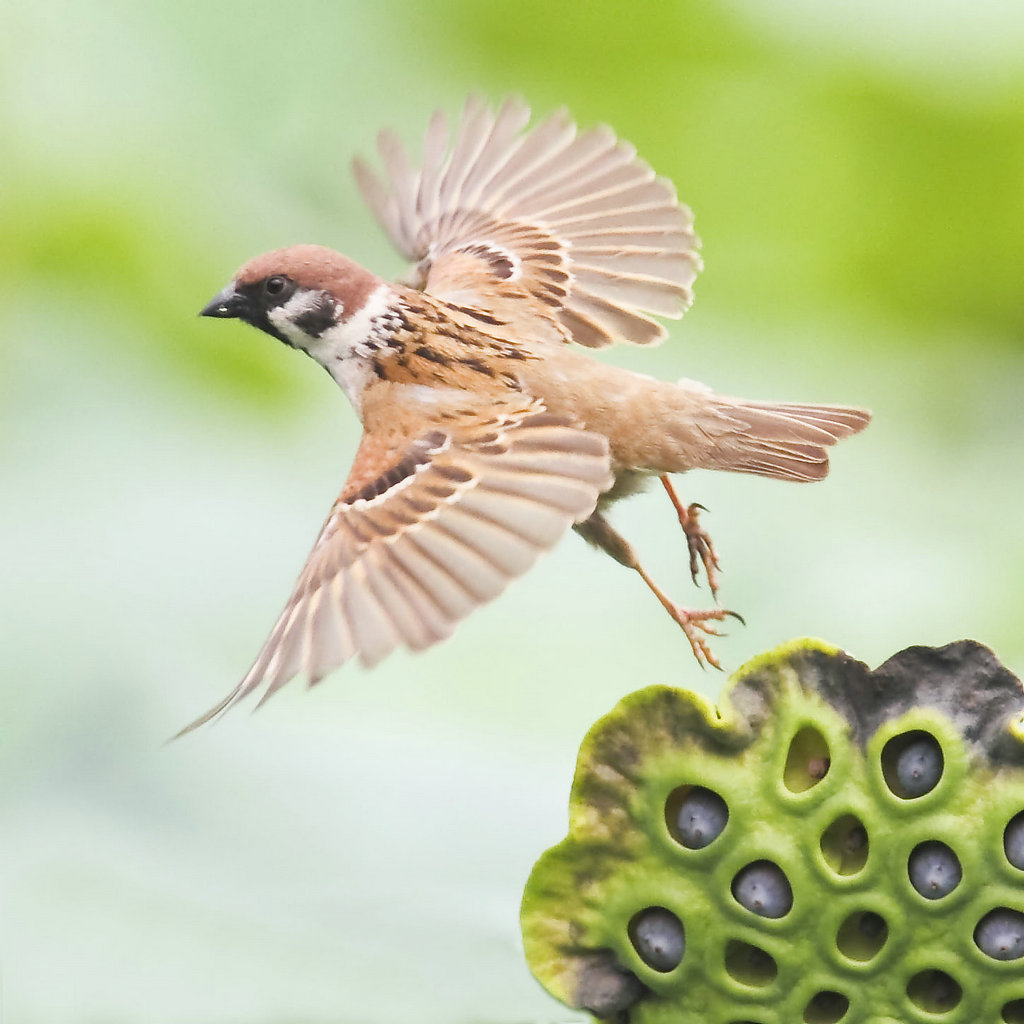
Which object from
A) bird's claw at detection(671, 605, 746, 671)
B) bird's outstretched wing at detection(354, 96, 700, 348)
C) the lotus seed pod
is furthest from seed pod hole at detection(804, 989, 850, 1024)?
bird's outstretched wing at detection(354, 96, 700, 348)

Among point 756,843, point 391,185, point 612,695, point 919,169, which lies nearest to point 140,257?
point 391,185

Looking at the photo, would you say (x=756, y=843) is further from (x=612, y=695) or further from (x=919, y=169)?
(x=919, y=169)

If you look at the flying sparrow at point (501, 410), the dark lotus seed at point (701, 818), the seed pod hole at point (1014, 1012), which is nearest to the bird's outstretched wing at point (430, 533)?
the flying sparrow at point (501, 410)

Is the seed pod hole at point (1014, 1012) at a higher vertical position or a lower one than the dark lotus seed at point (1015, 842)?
lower

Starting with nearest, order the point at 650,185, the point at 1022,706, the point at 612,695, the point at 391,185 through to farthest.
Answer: the point at 1022,706, the point at 650,185, the point at 391,185, the point at 612,695

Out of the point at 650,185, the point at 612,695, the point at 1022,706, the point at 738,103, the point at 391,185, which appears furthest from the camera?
the point at 738,103

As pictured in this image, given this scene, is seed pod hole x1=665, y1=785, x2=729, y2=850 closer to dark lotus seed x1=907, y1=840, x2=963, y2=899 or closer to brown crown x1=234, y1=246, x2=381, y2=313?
dark lotus seed x1=907, y1=840, x2=963, y2=899

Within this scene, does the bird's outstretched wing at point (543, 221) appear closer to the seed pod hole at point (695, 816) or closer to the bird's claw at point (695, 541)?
the bird's claw at point (695, 541)
